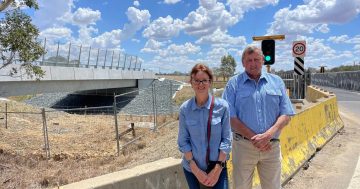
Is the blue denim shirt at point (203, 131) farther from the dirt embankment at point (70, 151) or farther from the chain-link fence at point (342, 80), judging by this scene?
the chain-link fence at point (342, 80)

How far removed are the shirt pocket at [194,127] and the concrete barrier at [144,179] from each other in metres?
1.07

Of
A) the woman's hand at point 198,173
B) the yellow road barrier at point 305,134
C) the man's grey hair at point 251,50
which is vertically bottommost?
the yellow road barrier at point 305,134

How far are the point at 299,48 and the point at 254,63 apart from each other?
1344 cm

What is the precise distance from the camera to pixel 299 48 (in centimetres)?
1684

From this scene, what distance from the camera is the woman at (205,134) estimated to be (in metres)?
3.37

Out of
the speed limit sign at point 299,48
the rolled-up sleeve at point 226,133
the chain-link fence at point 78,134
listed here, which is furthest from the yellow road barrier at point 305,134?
the chain-link fence at point 78,134

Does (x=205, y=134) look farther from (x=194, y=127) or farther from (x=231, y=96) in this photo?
(x=231, y=96)

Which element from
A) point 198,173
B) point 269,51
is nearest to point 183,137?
point 198,173

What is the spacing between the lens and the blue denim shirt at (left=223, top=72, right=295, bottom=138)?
4.03 metres

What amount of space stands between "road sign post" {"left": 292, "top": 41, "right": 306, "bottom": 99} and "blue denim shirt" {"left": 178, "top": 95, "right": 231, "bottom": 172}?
552 inches

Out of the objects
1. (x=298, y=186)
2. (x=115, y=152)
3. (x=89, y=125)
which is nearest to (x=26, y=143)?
(x=115, y=152)

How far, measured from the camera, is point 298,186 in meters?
6.54

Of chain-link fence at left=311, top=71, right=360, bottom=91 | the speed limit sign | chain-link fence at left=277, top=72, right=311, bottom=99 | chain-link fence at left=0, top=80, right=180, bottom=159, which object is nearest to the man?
chain-link fence at left=0, top=80, right=180, bottom=159

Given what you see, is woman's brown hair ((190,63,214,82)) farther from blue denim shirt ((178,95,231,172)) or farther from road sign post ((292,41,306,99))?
road sign post ((292,41,306,99))
